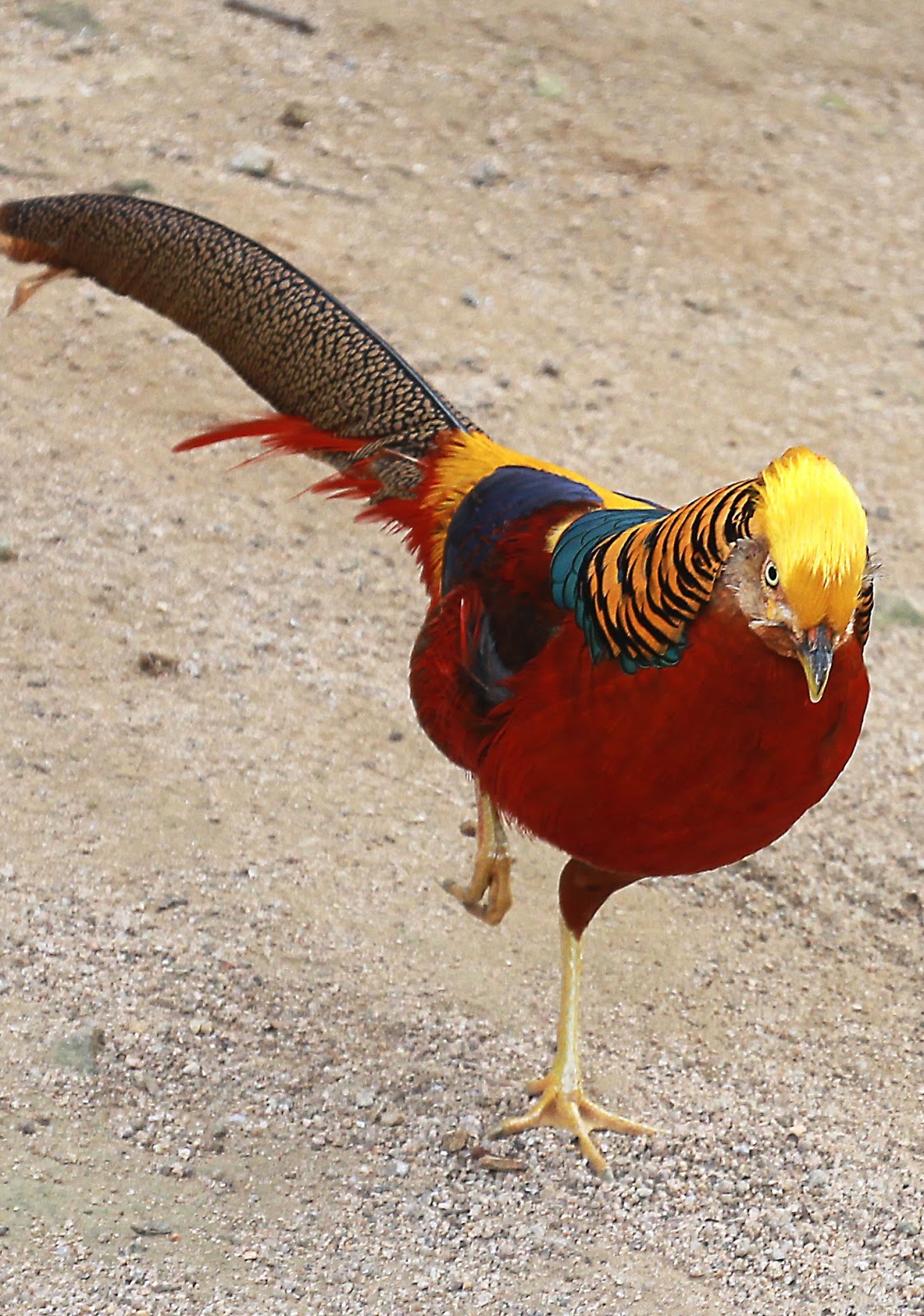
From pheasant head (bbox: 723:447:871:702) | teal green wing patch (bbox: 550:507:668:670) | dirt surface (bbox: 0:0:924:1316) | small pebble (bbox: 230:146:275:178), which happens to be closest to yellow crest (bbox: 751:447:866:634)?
pheasant head (bbox: 723:447:871:702)

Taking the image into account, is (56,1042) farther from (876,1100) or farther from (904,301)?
(904,301)

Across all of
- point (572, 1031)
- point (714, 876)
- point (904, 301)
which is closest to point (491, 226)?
point (904, 301)

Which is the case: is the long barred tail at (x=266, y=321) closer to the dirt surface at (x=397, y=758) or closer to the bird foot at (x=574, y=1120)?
the dirt surface at (x=397, y=758)

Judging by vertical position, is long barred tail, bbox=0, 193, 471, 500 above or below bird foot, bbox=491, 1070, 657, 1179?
above

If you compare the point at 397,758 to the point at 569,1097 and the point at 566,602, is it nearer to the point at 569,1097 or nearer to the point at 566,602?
the point at 569,1097

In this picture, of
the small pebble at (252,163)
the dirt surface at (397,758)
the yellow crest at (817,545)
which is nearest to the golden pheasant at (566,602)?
the yellow crest at (817,545)

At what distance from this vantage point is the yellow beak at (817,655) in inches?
69.2

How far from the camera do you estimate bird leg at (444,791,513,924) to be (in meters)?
3.07

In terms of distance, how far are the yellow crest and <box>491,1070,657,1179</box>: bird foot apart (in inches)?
52.9

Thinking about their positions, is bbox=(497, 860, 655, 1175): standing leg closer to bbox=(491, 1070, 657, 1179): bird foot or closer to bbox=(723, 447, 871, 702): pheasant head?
bbox=(491, 1070, 657, 1179): bird foot

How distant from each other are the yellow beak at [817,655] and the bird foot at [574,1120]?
1291 millimetres

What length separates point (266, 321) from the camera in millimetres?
3256

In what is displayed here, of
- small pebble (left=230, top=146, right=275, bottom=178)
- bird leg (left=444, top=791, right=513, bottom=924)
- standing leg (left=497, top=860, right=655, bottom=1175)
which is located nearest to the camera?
standing leg (left=497, top=860, right=655, bottom=1175)

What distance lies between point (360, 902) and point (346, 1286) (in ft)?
3.17
